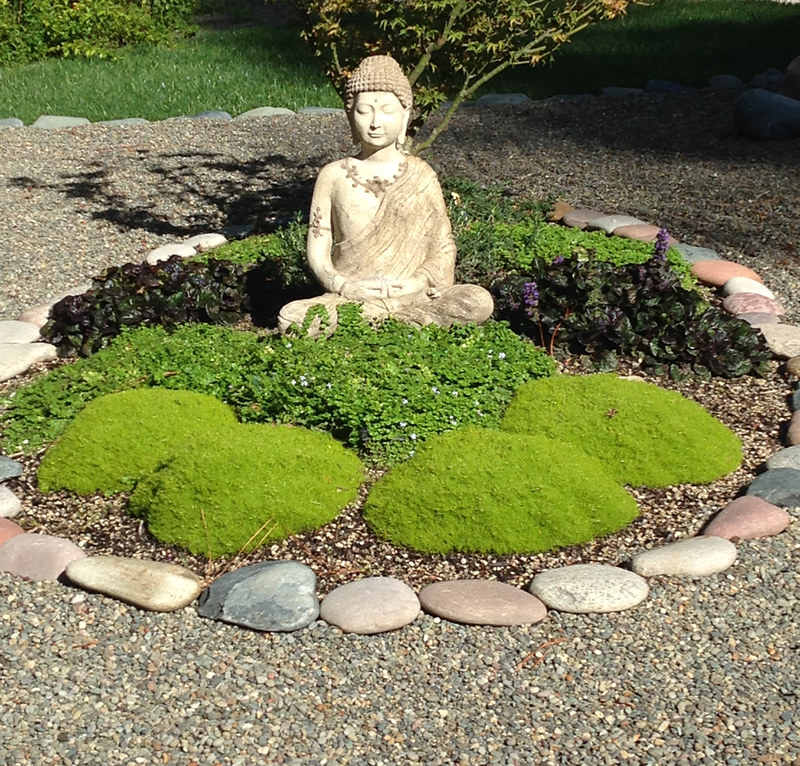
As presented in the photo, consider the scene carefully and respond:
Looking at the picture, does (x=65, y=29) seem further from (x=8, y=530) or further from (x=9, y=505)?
(x=8, y=530)

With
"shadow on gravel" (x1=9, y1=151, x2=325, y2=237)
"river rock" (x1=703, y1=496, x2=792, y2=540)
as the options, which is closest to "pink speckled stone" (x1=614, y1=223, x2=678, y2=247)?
"shadow on gravel" (x1=9, y1=151, x2=325, y2=237)

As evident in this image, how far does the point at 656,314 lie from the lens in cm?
654

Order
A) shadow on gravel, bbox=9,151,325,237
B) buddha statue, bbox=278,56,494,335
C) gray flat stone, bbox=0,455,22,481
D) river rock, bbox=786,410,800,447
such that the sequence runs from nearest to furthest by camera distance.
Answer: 1. gray flat stone, bbox=0,455,22,481
2. river rock, bbox=786,410,800,447
3. buddha statue, bbox=278,56,494,335
4. shadow on gravel, bbox=9,151,325,237

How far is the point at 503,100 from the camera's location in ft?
41.3

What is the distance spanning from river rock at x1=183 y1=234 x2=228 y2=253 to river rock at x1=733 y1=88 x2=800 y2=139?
202 inches

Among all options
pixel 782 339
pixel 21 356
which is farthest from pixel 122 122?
pixel 782 339

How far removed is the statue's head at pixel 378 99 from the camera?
605 centimetres

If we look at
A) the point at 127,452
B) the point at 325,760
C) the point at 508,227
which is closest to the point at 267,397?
the point at 127,452

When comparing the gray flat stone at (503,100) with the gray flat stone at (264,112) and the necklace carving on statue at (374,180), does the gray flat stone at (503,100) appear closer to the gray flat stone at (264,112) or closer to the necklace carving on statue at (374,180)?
the gray flat stone at (264,112)

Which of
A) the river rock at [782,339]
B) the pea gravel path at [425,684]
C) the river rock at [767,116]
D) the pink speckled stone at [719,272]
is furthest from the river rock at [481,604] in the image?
the river rock at [767,116]

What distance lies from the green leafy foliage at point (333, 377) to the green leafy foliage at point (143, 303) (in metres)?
0.26

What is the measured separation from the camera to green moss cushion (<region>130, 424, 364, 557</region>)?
15.8 ft

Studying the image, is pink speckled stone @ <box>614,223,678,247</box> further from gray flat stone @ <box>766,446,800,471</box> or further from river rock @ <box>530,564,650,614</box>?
river rock @ <box>530,564,650,614</box>

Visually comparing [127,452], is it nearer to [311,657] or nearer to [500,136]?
[311,657]
